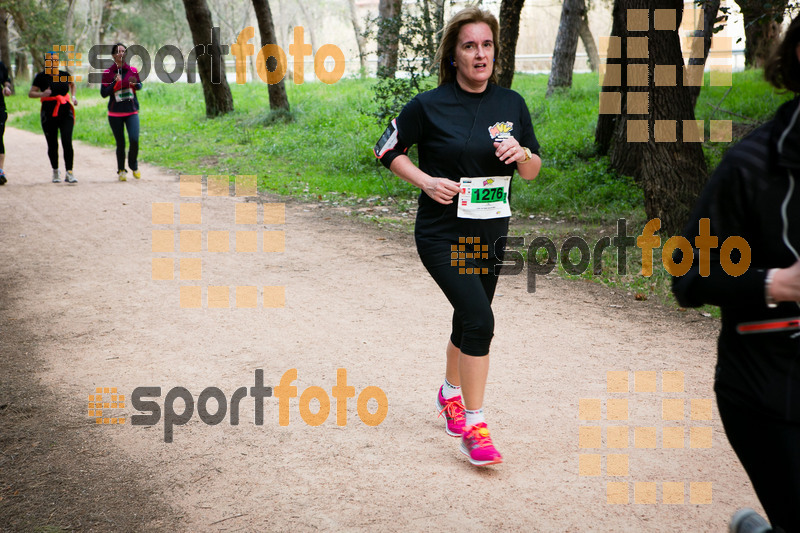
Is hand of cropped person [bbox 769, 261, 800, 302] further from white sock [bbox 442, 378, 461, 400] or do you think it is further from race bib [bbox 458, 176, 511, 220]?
white sock [bbox 442, 378, 461, 400]

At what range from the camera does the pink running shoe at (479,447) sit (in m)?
4.05

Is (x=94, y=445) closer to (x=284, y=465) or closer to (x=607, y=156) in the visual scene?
(x=284, y=465)

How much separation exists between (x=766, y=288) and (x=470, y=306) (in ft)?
6.94

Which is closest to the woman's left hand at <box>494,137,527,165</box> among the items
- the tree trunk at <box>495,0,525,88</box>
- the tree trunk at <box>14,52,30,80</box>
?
the tree trunk at <box>495,0,525,88</box>

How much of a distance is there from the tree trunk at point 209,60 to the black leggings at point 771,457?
69.0 ft

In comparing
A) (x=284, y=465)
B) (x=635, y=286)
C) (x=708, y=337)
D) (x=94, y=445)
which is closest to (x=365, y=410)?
Result: (x=284, y=465)

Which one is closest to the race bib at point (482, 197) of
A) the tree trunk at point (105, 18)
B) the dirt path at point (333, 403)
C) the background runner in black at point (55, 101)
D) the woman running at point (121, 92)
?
the dirt path at point (333, 403)

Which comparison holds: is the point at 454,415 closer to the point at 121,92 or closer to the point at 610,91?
the point at 610,91

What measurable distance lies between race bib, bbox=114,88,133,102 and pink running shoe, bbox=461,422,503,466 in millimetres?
10842

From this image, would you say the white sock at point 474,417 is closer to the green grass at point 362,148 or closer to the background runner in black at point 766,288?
the background runner in black at point 766,288

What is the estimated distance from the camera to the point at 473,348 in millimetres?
4051

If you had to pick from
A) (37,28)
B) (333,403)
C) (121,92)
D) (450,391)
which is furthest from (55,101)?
(37,28)

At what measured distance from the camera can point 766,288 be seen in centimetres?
197

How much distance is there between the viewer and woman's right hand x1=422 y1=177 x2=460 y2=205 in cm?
386
